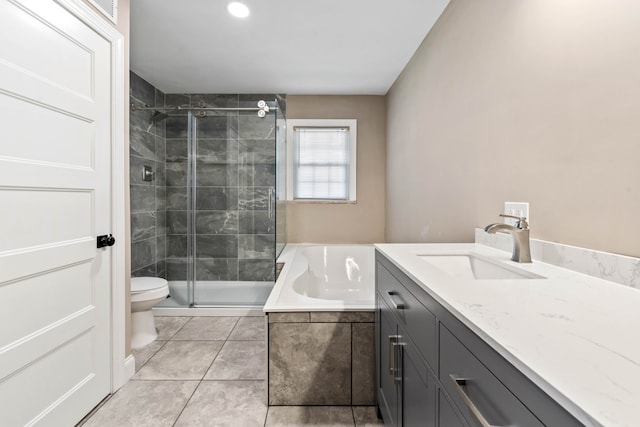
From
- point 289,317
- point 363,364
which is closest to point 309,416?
point 363,364

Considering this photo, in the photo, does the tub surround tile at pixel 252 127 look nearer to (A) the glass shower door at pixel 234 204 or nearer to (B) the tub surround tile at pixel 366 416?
(A) the glass shower door at pixel 234 204

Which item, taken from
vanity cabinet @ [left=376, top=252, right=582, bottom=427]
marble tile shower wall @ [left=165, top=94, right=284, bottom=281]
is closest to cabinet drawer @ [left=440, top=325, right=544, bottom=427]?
vanity cabinet @ [left=376, top=252, right=582, bottom=427]

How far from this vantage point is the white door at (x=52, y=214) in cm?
119

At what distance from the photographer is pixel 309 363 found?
1.59 metres

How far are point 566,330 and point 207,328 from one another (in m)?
2.72

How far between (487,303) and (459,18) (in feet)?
6.05

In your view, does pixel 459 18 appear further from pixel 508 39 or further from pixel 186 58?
pixel 186 58

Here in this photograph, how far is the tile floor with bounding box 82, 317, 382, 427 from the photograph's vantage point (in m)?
1.53

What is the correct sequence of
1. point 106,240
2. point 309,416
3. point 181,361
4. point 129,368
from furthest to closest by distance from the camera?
point 181,361 < point 129,368 < point 106,240 < point 309,416

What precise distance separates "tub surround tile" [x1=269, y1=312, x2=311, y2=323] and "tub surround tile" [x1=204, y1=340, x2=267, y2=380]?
1.86 feet

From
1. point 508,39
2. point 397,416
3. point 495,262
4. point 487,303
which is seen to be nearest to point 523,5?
point 508,39

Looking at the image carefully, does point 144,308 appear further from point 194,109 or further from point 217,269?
point 194,109

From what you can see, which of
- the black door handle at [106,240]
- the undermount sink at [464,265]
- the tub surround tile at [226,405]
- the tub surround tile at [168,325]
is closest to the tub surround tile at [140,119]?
the black door handle at [106,240]

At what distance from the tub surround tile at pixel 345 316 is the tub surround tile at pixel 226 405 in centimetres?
59
